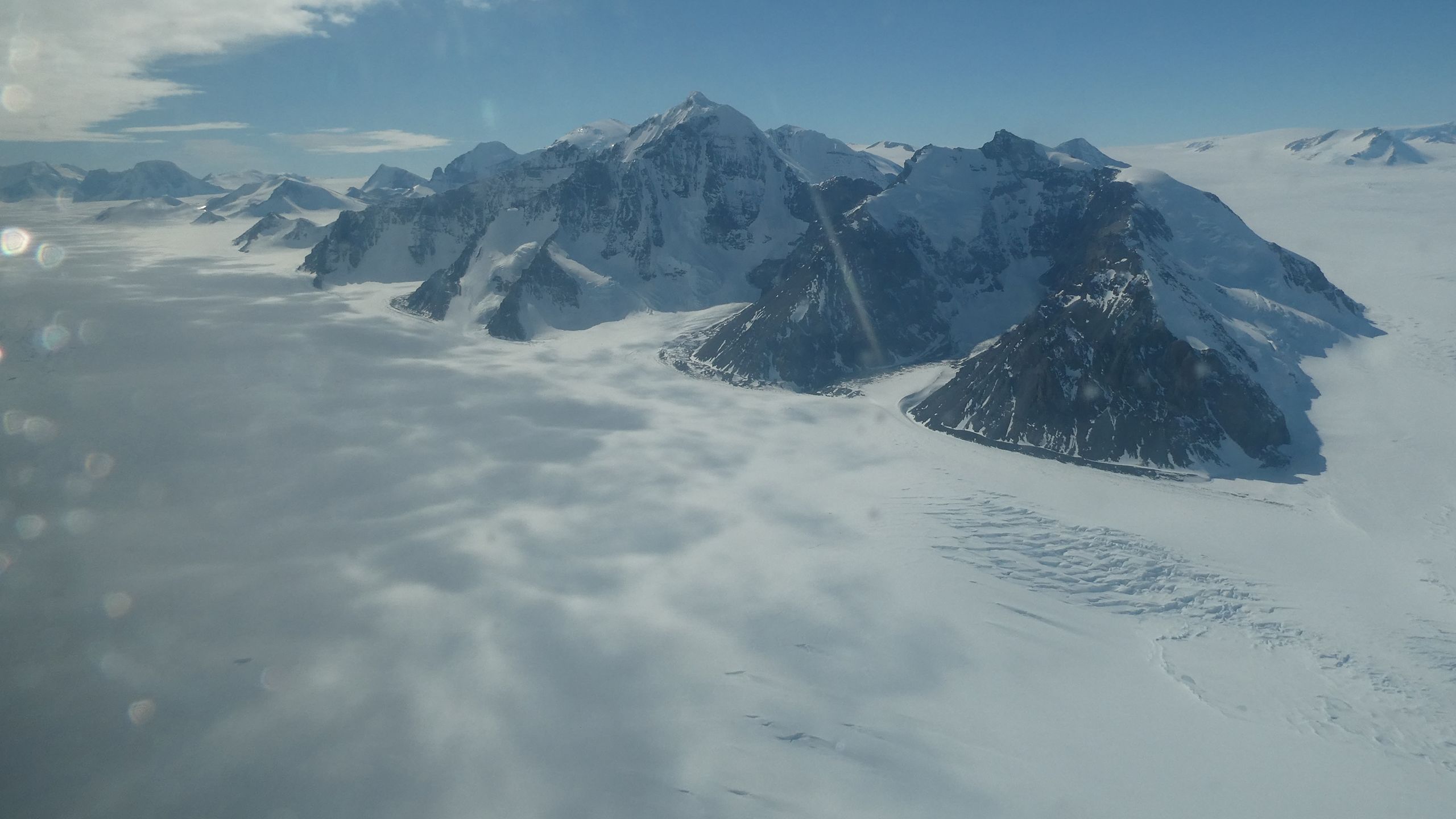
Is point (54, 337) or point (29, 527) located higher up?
point (54, 337)

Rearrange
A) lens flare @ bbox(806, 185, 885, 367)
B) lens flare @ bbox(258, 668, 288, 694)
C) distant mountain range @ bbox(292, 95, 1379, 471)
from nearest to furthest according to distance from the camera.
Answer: lens flare @ bbox(258, 668, 288, 694), distant mountain range @ bbox(292, 95, 1379, 471), lens flare @ bbox(806, 185, 885, 367)

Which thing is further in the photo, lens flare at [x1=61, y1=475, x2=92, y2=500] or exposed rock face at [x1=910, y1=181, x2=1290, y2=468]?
exposed rock face at [x1=910, y1=181, x2=1290, y2=468]

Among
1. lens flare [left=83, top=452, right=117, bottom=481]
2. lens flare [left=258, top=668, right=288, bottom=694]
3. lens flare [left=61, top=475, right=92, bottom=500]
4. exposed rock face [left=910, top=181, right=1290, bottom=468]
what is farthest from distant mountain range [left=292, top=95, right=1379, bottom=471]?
lens flare [left=61, top=475, right=92, bottom=500]

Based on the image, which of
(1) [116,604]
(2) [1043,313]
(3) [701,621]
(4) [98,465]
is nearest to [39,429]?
(4) [98,465]

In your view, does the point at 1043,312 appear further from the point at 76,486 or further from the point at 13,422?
the point at 13,422

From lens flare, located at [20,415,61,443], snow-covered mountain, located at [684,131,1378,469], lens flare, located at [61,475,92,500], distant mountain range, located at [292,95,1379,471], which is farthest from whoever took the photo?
distant mountain range, located at [292,95,1379,471]

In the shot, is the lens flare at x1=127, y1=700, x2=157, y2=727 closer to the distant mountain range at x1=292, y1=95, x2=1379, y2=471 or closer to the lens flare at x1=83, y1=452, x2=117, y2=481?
the lens flare at x1=83, y1=452, x2=117, y2=481
